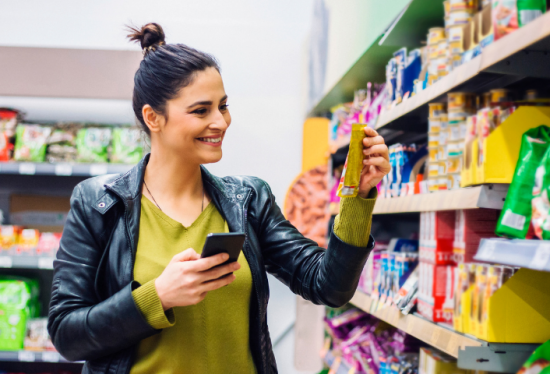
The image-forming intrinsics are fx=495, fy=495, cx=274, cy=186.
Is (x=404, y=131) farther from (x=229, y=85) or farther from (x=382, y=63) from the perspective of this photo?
(x=229, y=85)

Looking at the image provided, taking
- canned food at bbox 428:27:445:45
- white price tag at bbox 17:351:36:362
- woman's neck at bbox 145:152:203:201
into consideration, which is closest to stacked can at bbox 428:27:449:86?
canned food at bbox 428:27:445:45

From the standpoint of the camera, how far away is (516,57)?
117 centimetres

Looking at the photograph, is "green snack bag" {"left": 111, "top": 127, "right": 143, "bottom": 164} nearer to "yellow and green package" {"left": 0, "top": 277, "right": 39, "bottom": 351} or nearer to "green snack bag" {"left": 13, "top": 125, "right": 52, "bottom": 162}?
"green snack bag" {"left": 13, "top": 125, "right": 52, "bottom": 162}

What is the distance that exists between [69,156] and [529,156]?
291 centimetres

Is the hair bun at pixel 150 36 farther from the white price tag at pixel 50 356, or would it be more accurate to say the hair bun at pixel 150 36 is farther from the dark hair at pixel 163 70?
the white price tag at pixel 50 356

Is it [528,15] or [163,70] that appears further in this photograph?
[163,70]

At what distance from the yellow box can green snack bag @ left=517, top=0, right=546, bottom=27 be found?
8.7 inches

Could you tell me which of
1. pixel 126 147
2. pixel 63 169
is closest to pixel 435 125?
pixel 126 147

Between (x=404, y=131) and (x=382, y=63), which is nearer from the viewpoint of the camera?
(x=404, y=131)

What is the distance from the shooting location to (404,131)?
2404 millimetres

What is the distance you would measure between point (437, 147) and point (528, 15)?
65 centimetres

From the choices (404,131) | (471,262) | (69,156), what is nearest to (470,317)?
(471,262)

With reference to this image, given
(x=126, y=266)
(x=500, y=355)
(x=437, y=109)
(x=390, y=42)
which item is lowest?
(x=500, y=355)

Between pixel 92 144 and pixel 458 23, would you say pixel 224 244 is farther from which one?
pixel 92 144
